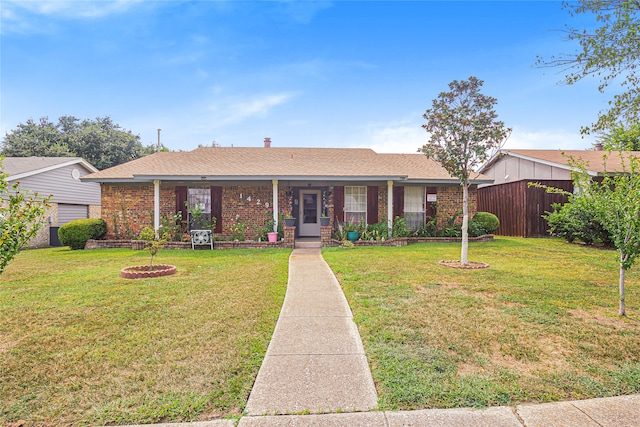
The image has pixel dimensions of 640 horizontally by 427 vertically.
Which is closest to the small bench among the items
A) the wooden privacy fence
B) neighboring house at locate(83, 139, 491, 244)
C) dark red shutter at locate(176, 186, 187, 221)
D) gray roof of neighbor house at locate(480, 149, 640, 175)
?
neighboring house at locate(83, 139, 491, 244)

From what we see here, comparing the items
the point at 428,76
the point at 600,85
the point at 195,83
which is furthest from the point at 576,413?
the point at 195,83

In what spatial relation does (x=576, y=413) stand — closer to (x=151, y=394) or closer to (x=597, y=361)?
(x=597, y=361)

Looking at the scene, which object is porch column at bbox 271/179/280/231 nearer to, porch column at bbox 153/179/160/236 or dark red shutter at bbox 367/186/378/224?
dark red shutter at bbox 367/186/378/224

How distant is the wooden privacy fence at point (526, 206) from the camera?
14.1 m

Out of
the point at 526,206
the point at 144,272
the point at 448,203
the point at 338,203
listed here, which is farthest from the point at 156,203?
the point at 526,206

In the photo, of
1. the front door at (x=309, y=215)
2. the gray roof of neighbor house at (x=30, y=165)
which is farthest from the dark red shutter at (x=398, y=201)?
the gray roof of neighbor house at (x=30, y=165)

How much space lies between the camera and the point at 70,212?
55.2 ft

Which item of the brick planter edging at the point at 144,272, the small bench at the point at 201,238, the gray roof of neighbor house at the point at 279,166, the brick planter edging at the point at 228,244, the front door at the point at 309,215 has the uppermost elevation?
the gray roof of neighbor house at the point at 279,166

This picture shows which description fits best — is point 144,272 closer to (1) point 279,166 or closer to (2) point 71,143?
(1) point 279,166

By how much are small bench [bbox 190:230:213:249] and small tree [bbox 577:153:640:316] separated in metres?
10.5

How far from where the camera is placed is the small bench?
11719 mm

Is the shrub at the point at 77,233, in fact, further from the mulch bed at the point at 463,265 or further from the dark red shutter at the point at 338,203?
the mulch bed at the point at 463,265

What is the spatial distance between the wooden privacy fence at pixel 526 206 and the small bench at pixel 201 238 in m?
12.8

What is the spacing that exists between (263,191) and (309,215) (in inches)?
95.2
